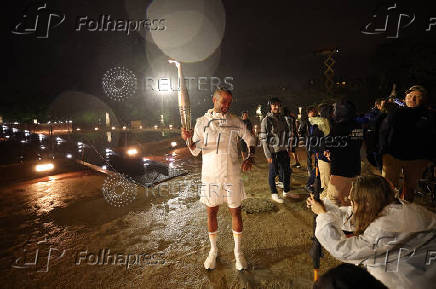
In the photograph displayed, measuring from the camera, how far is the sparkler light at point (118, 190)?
551 centimetres

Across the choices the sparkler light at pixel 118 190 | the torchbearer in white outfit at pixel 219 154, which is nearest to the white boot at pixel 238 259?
the torchbearer in white outfit at pixel 219 154

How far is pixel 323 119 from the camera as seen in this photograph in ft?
12.4

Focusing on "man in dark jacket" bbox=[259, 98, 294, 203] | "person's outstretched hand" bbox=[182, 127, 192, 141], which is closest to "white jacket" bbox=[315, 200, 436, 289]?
"person's outstretched hand" bbox=[182, 127, 192, 141]

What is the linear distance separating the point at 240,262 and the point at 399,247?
1901 millimetres

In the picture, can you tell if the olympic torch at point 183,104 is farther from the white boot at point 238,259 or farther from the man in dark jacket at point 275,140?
the man in dark jacket at point 275,140

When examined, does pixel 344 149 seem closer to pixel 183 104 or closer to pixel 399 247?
pixel 399 247

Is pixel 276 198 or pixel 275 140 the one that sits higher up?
pixel 275 140

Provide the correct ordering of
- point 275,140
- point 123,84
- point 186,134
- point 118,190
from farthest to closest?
point 123,84
point 118,190
point 275,140
point 186,134

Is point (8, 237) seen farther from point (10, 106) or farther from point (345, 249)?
point (10, 106)

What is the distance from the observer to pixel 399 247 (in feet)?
5.25

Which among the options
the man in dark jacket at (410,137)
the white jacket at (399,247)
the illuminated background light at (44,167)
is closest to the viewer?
the white jacket at (399,247)

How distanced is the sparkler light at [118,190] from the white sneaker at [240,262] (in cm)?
329

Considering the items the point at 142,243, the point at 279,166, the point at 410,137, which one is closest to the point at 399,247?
the point at 410,137


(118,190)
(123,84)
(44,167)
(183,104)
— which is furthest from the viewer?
(123,84)
